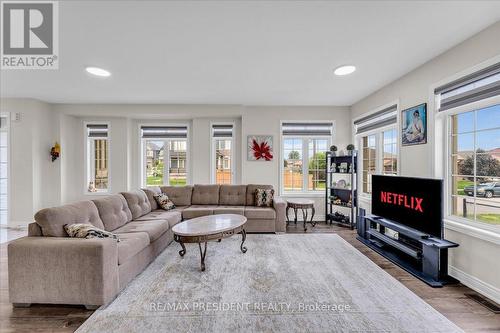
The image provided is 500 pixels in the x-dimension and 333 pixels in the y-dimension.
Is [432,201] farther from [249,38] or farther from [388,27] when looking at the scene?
[249,38]

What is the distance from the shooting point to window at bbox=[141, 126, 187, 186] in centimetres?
571

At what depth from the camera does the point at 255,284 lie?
2.48 meters

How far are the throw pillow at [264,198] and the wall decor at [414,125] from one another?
248cm

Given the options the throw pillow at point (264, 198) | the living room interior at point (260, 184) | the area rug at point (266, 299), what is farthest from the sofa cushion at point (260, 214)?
the area rug at point (266, 299)

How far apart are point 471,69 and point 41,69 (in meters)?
5.44

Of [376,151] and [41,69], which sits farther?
[376,151]

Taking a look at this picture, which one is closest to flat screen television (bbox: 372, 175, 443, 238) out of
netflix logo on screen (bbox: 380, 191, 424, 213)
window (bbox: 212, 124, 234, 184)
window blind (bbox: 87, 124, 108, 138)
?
netflix logo on screen (bbox: 380, 191, 424, 213)

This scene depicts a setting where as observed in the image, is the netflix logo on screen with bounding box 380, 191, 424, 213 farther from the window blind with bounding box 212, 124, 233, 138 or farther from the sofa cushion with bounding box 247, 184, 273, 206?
the window blind with bounding box 212, 124, 233, 138

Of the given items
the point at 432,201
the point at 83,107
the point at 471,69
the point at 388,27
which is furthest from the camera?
the point at 83,107

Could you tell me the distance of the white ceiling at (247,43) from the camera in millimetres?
1991

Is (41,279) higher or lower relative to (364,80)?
lower

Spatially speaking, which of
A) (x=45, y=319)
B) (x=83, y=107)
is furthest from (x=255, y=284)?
(x=83, y=107)

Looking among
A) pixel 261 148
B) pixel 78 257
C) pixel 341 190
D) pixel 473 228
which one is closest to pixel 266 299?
pixel 78 257

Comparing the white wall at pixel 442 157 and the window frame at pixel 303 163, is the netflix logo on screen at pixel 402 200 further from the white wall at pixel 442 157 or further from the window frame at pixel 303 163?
the window frame at pixel 303 163
